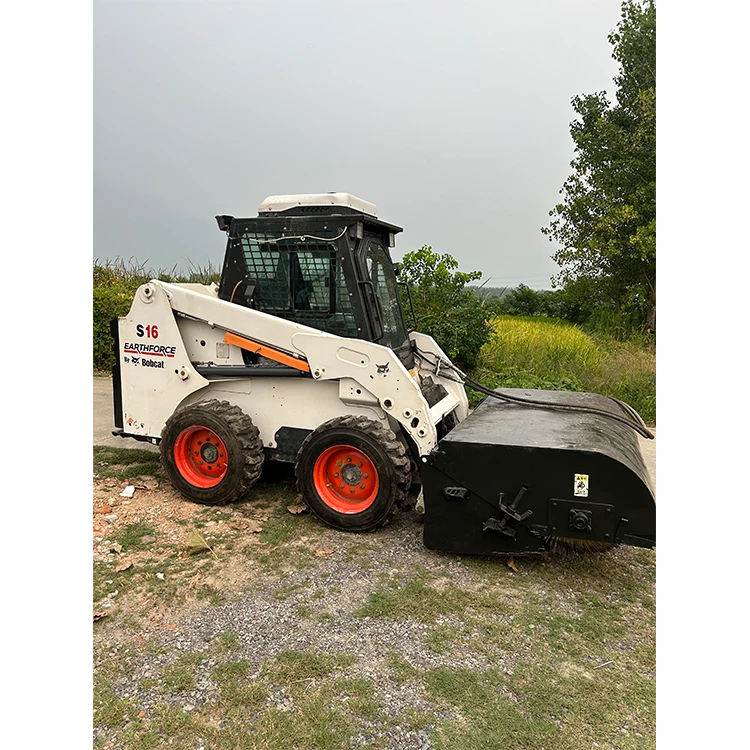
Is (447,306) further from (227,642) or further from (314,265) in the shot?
(227,642)

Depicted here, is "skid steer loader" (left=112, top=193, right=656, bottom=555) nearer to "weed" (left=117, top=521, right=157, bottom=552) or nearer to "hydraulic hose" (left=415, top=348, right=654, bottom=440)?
"hydraulic hose" (left=415, top=348, right=654, bottom=440)

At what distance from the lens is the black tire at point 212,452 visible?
5039mm

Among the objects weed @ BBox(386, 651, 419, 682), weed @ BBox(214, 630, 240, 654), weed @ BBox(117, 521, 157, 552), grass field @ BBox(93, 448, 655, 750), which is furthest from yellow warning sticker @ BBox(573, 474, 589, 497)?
weed @ BBox(117, 521, 157, 552)

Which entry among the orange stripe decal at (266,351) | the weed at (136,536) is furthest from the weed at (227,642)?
the orange stripe decal at (266,351)

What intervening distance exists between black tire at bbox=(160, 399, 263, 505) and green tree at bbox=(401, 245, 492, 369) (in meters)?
5.32

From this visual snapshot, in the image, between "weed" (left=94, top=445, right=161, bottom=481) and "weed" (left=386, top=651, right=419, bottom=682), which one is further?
"weed" (left=94, top=445, right=161, bottom=481)

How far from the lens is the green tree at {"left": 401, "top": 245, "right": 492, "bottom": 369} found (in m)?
9.98

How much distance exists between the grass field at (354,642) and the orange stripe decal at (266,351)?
48.1 inches

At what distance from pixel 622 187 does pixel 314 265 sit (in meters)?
11.8

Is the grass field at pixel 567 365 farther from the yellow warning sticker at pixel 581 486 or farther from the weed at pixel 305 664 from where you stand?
the weed at pixel 305 664

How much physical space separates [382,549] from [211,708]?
6.11 ft

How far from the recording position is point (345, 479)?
15.8ft

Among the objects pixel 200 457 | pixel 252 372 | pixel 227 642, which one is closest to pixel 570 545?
pixel 227 642

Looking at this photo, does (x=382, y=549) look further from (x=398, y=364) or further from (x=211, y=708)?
(x=211, y=708)
